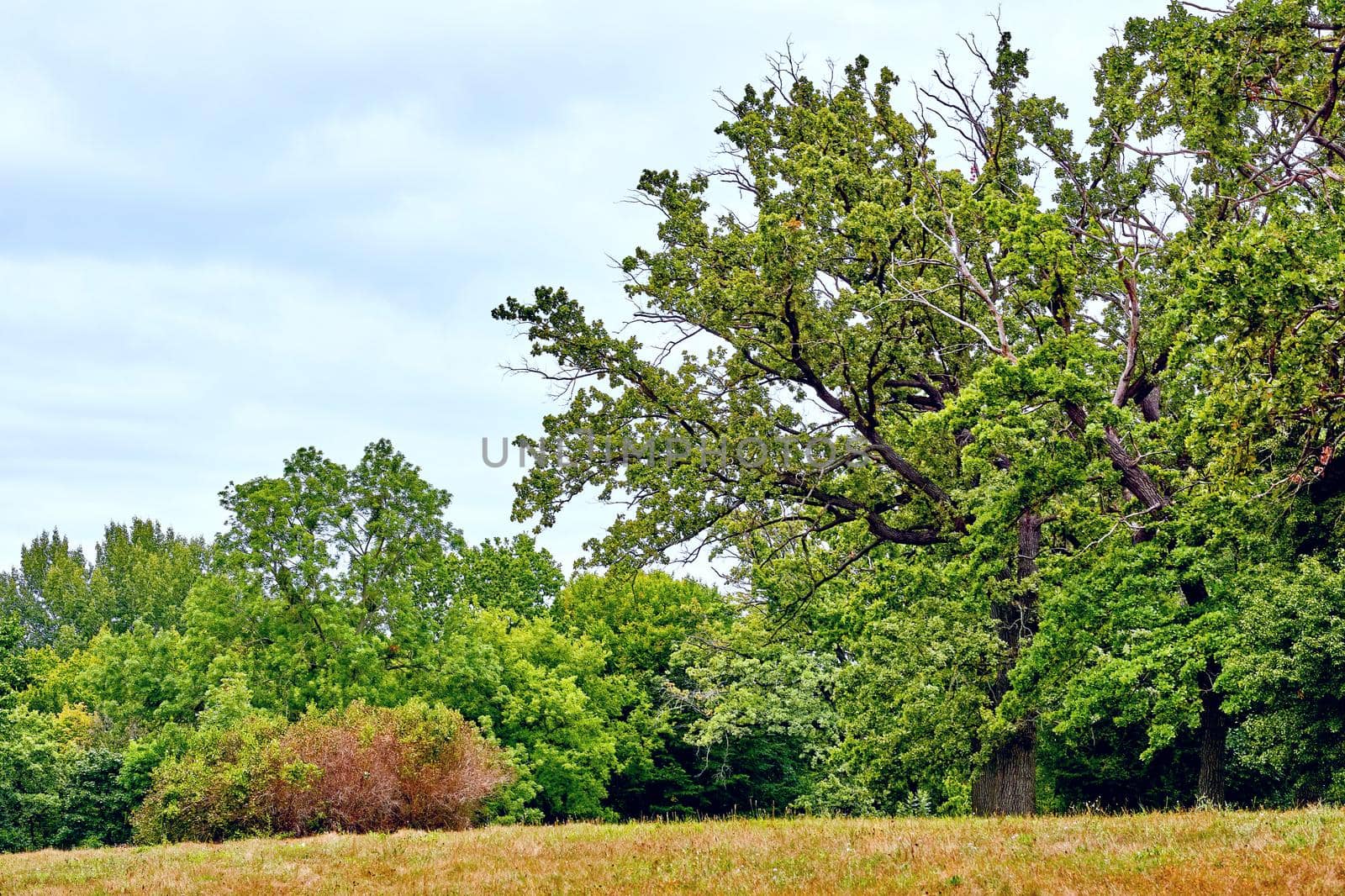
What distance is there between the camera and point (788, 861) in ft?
44.9

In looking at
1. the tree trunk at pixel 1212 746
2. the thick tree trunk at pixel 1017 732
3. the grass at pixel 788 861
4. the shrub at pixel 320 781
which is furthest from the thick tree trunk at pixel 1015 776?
the shrub at pixel 320 781

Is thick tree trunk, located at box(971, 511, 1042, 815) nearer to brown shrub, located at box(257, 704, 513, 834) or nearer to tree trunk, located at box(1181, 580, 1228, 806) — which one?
tree trunk, located at box(1181, 580, 1228, 806)

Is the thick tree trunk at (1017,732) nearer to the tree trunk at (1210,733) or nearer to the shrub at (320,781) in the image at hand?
the tree trunk at (1210,733)

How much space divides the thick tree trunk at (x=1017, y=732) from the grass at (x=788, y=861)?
5798 millimetres

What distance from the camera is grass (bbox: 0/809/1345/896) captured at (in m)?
11.3

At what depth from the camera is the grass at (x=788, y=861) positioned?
37.2ft

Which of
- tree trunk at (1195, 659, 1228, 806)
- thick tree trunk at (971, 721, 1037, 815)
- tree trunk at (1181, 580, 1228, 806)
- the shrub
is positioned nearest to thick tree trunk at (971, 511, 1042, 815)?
thick tree trunk at (971, 721, 1037, 815)

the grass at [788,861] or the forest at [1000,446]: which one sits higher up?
the forest at [1000,446]

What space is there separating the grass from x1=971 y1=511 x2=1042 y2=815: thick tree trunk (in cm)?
580

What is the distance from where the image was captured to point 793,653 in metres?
37.9

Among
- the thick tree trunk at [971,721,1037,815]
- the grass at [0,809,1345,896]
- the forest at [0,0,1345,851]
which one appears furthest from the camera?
the thick tree trunk at [971,721,1037,815]

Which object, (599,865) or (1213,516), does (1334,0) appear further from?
(599,865)

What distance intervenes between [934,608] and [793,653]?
13.8m

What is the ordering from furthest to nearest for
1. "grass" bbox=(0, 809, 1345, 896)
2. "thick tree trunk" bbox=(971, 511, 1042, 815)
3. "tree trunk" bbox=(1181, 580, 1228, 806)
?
"thick tree trunk" bbox=(971, 511, 1042, 815)
"tree trunk" bbox=(1181, 580, 1228, 806)
"grass" bbox=(0, 809, 1345, 896)
